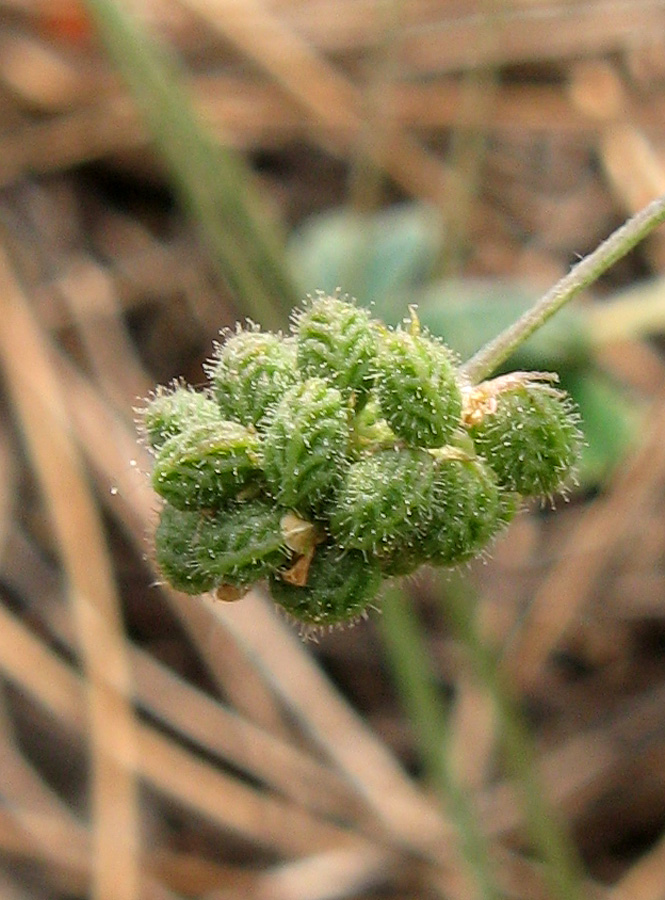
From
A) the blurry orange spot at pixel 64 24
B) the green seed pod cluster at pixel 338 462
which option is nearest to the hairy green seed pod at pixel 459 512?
the green seed pod cluster at pixel 338 462

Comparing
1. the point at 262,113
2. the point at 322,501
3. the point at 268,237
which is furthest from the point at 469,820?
the point at 262,113

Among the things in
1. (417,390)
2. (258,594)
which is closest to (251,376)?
(417,390)

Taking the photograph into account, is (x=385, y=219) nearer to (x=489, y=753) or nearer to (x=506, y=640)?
(x=506, y=640)

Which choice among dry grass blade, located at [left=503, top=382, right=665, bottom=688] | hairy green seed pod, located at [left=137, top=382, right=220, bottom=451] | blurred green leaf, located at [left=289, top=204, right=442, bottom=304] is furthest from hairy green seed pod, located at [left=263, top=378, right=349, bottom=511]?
dry grass blade, located at [left=503, top=382, right=665, bottom=688]

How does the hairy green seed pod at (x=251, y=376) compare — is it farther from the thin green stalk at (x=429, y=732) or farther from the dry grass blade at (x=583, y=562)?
the dry grass blade at (x=583, y=562)

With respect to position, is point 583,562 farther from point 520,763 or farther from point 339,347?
point 339,347
